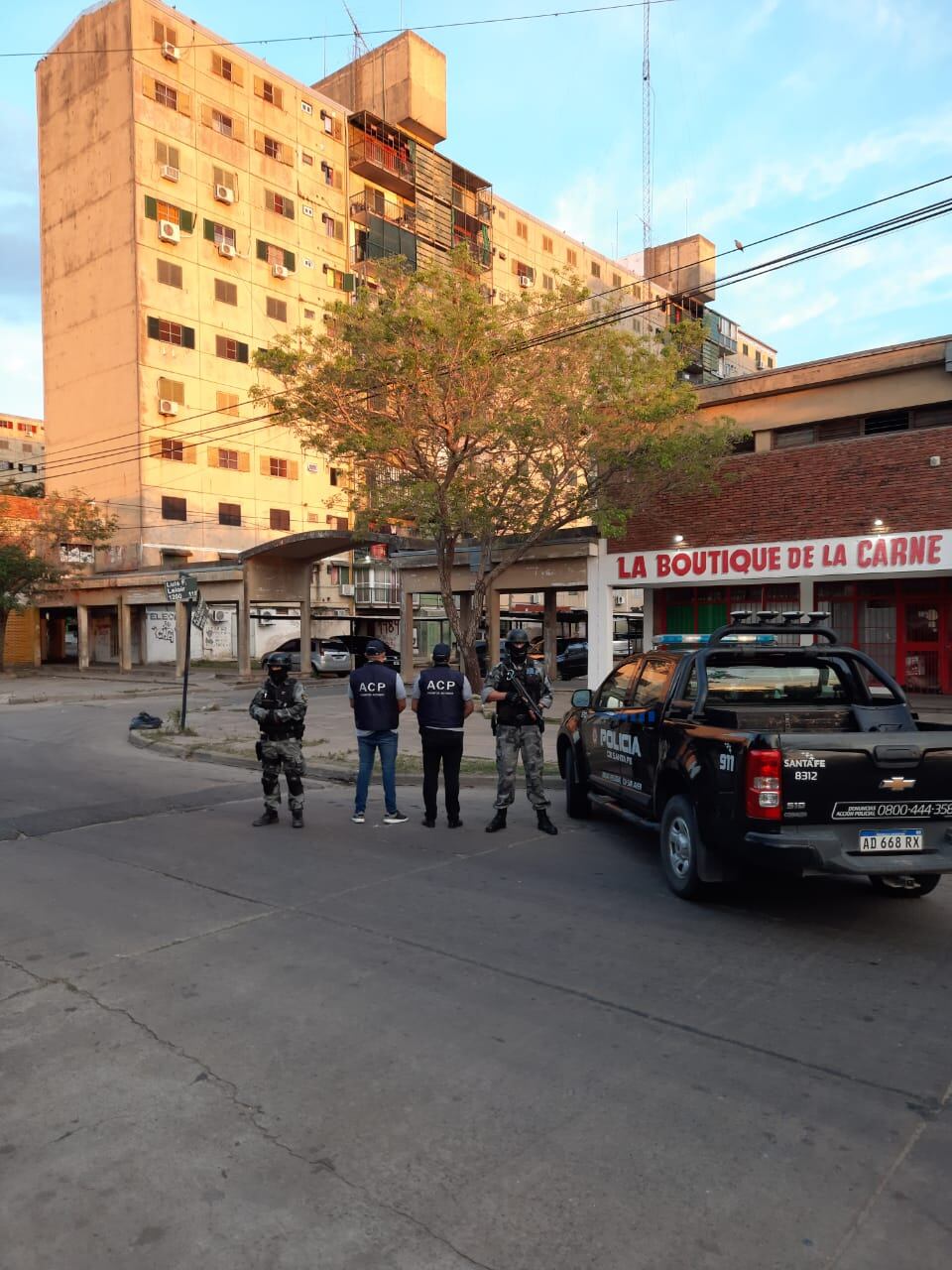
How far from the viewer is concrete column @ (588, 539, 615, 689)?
23.0m

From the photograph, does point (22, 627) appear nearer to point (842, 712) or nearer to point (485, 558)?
point (485, 558)

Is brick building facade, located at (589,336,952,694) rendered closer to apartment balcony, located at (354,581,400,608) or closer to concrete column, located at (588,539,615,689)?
concrete column, located at (588,539,615,689)

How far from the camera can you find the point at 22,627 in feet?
144

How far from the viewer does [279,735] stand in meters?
8.62

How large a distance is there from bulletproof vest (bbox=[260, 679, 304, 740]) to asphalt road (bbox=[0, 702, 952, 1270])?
196 centimetres

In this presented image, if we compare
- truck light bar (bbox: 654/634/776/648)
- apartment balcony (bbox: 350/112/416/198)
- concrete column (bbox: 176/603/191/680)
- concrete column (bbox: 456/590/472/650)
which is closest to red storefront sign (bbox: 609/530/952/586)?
concrete column (bbox: 456/590/472/650)

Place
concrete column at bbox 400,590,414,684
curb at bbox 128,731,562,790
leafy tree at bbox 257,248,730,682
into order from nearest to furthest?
curb at bbox 128,731,562,790, leafy tree at bbox 257,248,730,682, concrete column at bbox 400,590,414,684

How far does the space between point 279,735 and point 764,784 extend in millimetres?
4982

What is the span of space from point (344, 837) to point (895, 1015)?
5011 millimetres

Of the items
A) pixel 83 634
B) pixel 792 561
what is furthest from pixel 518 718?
pixel 83 634

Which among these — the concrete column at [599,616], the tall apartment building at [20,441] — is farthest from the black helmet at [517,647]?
the tall apartment building at [20,441]

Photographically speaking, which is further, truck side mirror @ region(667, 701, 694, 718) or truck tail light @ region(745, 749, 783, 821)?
truck side mirror @ region(667, 701, 694, 718)

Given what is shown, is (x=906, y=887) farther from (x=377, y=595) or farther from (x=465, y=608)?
(x=377, y=595)

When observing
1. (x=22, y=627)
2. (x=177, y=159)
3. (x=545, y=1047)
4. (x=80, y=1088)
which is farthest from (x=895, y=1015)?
(x=177, y=159)
